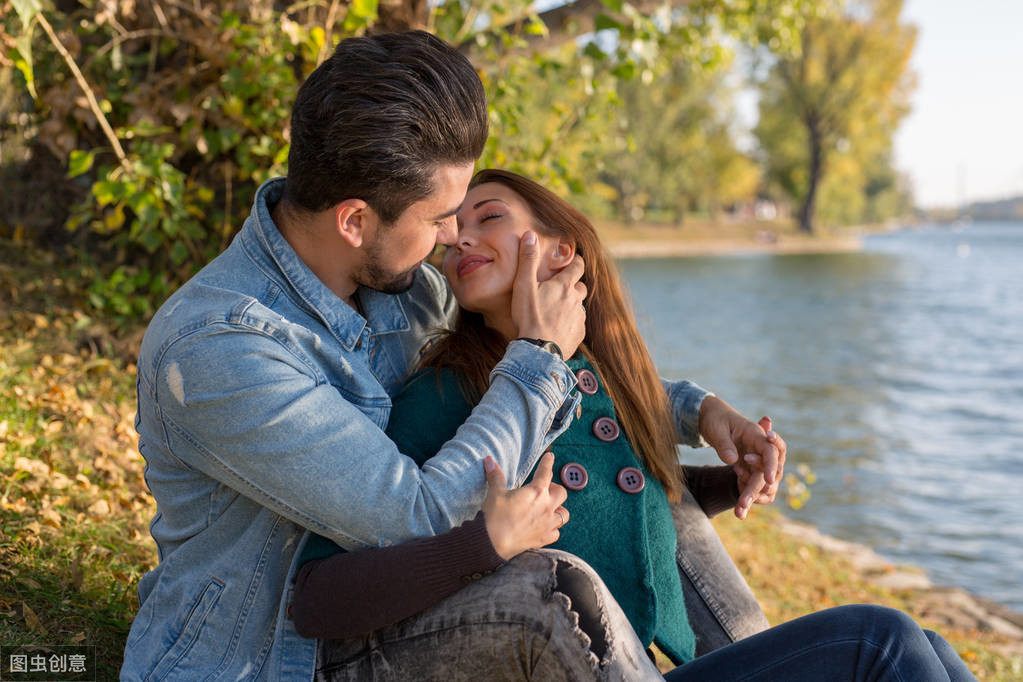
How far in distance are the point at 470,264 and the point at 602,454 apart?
0.66 meters

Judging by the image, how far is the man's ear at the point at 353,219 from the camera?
2.21 metres

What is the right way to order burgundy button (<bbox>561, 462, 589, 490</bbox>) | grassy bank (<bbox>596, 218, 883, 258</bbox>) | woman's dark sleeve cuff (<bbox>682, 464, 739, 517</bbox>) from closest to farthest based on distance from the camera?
burgundy button (<bbox>561, 462, 589, 490</bbox>), woman's dark sleeve cuff (<bbox>682, 464, 739, 517</bbox>), grassy bank (<bbox>596, 218, 883, 258</bbox>)

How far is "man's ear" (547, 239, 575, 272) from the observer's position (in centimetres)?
268

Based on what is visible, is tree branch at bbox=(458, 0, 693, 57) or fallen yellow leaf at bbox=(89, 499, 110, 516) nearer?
fallen yellow leaf at bbox=(89, 499, 110, 516)

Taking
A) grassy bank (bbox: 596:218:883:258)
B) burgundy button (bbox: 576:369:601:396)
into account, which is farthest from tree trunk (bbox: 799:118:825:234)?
burgundy button (bbox: 576:369:601:396)

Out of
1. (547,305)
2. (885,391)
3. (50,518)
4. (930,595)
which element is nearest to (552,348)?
(547,305)

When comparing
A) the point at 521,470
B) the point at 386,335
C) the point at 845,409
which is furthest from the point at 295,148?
the point at 845,409

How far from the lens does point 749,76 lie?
4653 cm

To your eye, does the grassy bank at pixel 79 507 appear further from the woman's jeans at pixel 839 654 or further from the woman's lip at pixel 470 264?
the woman's jeans at pixel 839 654

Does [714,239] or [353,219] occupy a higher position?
[353,219]

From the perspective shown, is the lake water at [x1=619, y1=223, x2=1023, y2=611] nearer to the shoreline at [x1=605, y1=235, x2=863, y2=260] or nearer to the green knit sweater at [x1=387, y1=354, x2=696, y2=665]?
the green knit sweater at [x1=387, y1=354, x2=696, y2=665]

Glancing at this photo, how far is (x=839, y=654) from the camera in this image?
6.82 ft

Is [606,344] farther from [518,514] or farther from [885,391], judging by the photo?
[885,391]


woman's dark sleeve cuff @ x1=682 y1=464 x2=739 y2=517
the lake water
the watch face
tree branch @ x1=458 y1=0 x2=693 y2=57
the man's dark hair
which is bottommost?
the lake water
